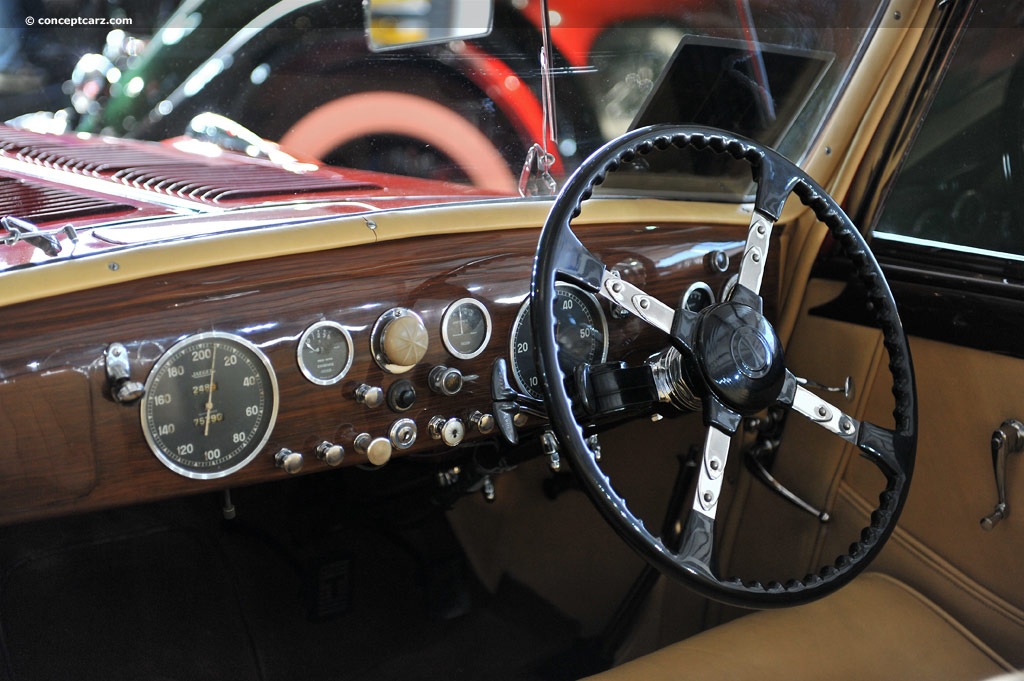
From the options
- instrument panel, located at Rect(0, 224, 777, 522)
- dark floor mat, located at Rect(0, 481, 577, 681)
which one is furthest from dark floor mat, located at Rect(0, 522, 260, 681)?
instrument panel, located at Rect(0, 224, 777, 522)

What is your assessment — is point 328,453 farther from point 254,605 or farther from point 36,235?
point 254,605

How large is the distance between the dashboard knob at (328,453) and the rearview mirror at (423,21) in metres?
0.80

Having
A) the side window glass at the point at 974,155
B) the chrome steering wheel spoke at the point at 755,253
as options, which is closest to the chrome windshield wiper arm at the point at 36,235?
the chrome steering wheel spoke at the point at 755,253

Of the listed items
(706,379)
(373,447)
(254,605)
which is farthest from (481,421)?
(254,605)

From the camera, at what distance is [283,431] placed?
1.37 metres

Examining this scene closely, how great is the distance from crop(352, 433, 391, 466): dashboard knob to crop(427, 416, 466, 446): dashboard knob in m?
0.08

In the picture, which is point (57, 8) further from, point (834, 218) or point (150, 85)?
point (834, 218)

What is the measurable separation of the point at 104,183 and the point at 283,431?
56cm

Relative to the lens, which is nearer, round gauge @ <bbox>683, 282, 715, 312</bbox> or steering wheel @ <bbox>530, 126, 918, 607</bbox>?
steering wheel @ <bbox>530, 126, 918, 607</bbox>

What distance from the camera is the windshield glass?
5.69 ft

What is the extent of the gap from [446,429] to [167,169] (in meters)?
0.68

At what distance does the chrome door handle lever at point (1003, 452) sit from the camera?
1.55m

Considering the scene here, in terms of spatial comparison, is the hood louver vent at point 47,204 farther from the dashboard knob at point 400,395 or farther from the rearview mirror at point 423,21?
the rearview mirror at point 423,21

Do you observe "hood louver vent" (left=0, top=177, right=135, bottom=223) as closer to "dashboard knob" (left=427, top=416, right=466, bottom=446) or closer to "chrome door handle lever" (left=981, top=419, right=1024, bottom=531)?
"dashboard knob" (left=427, top=416, right=466, bottom=446)
